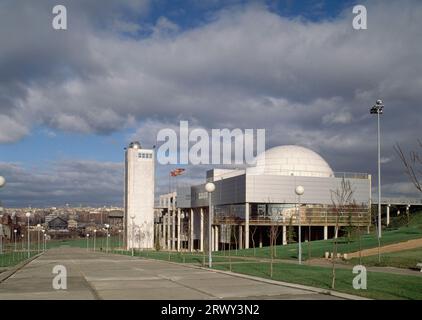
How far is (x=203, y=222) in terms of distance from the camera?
104 metres

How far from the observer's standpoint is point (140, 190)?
127m

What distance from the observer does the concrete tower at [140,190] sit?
12638 cm

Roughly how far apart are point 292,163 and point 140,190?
160ft

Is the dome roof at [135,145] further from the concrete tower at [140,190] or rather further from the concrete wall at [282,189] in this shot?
the concrete wall at [282,189]

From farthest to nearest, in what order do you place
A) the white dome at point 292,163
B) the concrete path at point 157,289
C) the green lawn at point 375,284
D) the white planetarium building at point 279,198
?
the white dome at point 292,163 < the white planetarium building at point 279,198 < the concrete path at point 157,289 < the green lawn at point 375,284

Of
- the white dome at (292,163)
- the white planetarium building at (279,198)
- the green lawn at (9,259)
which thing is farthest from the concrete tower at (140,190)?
the green lawn at (9,259)

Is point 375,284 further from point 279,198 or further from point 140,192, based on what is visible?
point 140,192

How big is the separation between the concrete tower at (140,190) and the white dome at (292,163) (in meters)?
40.1

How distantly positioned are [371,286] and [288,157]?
74.1 metres

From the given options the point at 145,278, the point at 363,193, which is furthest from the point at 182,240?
the point at 145,278

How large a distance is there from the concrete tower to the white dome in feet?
132

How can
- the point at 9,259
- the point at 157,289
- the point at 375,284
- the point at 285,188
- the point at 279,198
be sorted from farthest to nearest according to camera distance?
1. the point at 285,188
2. the point at 279,198
3. the point at 9,259
4. the point at 375,284
5. the point at 157,289

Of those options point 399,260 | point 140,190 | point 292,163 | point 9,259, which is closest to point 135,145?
point 140,190
